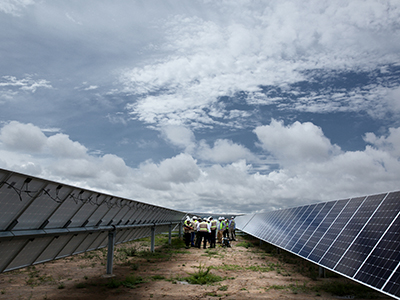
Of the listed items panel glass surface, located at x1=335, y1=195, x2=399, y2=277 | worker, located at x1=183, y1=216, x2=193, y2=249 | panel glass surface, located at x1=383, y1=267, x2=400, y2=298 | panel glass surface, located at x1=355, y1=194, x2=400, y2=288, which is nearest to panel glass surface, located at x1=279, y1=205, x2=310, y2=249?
panel glass surface, located at x1=335, y1=195, x2=399, y2=277

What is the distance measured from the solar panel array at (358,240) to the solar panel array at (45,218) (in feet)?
27.3

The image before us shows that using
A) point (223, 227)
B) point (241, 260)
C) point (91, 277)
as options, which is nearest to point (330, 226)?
point (241, 260)

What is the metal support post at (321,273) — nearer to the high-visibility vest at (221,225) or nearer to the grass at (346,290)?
the grass at (346,290)

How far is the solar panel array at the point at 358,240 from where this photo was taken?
826cm

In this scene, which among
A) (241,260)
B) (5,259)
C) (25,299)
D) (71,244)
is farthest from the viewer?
(241,260)

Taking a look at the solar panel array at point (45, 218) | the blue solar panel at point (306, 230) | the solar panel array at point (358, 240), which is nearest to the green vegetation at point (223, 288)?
the solar panel array at point (358, 240)

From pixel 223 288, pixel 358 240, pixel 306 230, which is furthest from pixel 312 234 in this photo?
pixel 223 288

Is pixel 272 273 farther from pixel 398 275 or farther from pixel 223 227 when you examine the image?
pixel 223 227

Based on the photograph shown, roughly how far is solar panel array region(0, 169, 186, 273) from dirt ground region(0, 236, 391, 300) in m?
1.23

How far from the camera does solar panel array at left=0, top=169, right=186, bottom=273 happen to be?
288 inches

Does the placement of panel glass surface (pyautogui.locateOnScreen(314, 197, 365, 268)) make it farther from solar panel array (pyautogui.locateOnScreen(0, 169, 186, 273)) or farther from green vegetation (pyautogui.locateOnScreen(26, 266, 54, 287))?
green vegetation (pyautogui.locateOnScreen(26, 266, 54, 287))

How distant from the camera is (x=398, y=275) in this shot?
7609 millimetres

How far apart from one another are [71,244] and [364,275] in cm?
977

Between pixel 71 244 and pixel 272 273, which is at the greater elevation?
pixel 71 244
